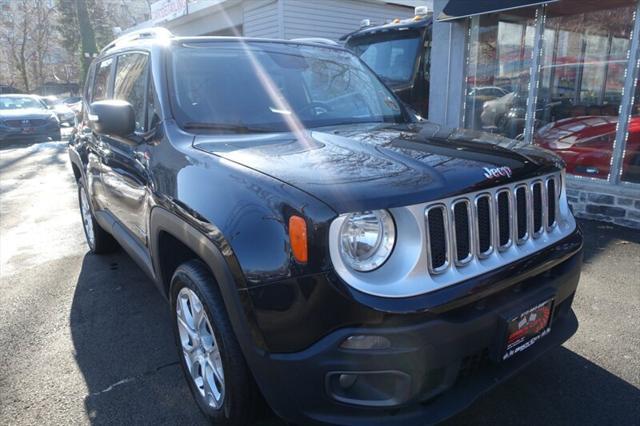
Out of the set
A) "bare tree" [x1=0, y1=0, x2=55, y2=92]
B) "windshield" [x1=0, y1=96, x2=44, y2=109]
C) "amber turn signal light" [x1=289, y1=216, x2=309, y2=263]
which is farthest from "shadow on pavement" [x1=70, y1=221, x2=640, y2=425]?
"bare tree" [x1=0, y1=0, x2=55, y2=92]

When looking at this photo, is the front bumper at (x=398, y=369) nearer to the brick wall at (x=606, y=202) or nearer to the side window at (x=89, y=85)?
the side window at (x=89, y=85)

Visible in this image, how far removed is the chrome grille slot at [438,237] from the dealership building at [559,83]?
172 inches

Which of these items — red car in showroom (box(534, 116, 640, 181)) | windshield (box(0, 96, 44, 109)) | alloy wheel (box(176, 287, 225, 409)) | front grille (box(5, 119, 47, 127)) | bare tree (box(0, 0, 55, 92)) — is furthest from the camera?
bare tree (box(0, 0, 55, 92))

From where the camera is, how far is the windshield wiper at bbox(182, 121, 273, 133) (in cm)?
261

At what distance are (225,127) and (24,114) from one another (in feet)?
49.1

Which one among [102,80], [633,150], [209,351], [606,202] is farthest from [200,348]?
[633,150]

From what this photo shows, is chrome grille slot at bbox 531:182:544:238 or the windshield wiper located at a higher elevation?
the windshield wiper

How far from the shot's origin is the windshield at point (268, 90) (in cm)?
273

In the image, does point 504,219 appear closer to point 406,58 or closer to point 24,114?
point 406,58

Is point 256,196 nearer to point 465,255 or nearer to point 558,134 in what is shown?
point 465,255

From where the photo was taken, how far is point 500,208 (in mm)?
2033

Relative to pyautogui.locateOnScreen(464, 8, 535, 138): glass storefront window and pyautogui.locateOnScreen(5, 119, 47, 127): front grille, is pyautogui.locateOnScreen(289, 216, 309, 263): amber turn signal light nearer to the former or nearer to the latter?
pyautogui.locateOnScreen(464, 8, 535, 138): glass storefront window

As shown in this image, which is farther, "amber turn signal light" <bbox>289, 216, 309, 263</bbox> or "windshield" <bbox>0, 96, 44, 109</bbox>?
"windshield" <bbox>0, 96, 44, 109</bbox>

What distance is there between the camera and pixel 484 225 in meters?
1.95
